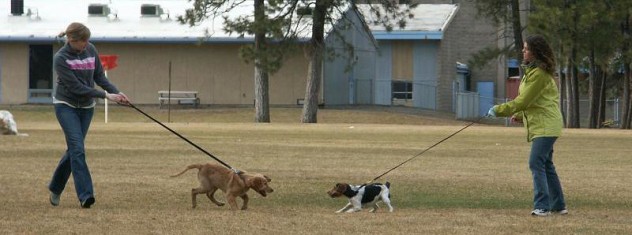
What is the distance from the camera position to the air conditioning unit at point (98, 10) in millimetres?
66900

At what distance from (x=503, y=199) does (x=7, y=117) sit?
20090mm

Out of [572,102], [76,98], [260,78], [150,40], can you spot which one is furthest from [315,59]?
[76,98]

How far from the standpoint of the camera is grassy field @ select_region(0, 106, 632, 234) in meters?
11.8

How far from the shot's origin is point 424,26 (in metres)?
67.2

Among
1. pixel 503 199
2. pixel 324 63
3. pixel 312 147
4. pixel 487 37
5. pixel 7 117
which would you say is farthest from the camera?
pixel 487 37

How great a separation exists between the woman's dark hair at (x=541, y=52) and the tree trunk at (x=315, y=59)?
39.0 metres

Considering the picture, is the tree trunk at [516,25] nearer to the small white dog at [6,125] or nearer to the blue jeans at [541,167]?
the small white dog at [6,125]

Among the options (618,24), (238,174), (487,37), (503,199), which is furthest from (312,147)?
(487,37)

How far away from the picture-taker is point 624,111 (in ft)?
185

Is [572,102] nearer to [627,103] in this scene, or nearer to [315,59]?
[627,103]

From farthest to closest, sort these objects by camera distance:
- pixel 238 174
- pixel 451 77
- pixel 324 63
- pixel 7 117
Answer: pixel 451 77 → pixel 324 63 → pixel 7 117 → pixel 238 174

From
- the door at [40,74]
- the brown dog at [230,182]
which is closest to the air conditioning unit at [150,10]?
the door at [40,74]

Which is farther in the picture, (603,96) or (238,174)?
(603,96)

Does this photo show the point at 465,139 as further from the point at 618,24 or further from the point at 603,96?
the point at 603,96
